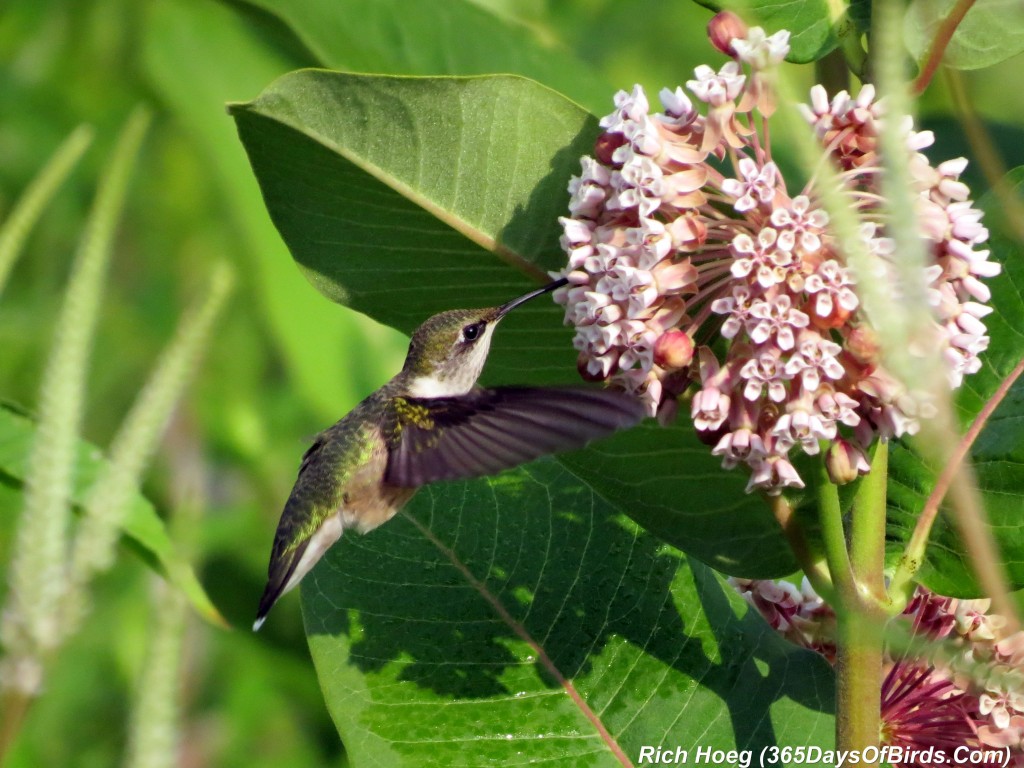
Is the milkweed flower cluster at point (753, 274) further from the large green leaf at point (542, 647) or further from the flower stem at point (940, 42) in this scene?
the large green leaf at point (542, 647)

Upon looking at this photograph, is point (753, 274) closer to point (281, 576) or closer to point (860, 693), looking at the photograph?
point (860, 693)

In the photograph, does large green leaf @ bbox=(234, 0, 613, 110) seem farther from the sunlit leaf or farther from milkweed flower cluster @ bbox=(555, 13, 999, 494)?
milkweed flower cluster @ bbox=(555, 13, 999, 494)

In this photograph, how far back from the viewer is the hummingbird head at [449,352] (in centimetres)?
210

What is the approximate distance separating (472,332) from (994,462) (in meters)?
0.84

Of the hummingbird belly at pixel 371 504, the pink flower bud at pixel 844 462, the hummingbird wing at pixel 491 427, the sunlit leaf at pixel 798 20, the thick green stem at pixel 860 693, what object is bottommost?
the hummingbird belly at pixel 371 504

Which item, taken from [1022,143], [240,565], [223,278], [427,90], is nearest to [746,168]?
[427,90]

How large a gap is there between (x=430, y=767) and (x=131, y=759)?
1164mm

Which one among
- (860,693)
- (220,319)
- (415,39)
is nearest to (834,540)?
(860,693)

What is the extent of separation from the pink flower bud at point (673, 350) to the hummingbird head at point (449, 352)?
1.59 feet

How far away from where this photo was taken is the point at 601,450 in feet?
5.61

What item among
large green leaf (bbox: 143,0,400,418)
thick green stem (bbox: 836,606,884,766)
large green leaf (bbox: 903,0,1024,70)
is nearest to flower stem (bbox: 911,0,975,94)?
large green leaf (bbox: 903,0,1024,70)

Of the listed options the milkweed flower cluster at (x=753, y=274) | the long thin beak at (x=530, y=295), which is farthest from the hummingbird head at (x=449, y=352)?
the milkweed flower cluster at (x=753, y=274)

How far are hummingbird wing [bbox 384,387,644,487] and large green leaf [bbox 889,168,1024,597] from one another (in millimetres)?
422

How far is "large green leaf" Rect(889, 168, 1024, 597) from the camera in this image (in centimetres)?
165
